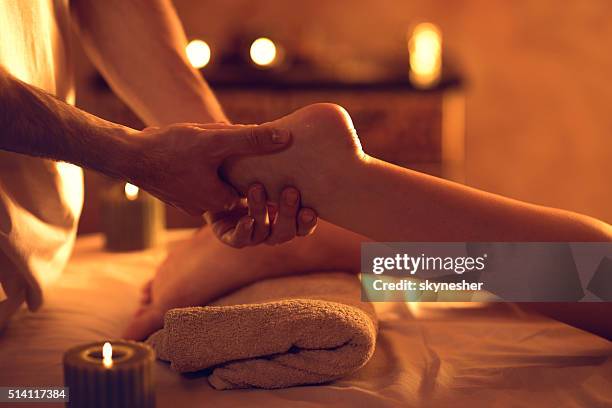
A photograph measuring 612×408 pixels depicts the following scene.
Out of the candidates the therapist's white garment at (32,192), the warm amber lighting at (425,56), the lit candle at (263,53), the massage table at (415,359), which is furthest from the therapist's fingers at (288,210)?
the lit candle at (263,53)

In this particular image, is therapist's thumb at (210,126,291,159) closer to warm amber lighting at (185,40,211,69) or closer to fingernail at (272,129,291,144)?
fingernail at (272,129,291,144)

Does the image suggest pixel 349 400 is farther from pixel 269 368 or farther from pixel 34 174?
pixel 34 174

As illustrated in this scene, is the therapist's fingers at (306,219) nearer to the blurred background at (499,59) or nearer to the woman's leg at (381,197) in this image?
the woman's leg at (381,197)

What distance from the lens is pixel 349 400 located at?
0.69 meters

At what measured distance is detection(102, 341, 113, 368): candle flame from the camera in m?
0.57

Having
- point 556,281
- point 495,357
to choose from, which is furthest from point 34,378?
point 556,281

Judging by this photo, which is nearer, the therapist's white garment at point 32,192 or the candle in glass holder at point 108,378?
the candle in glass holder at point 108,378

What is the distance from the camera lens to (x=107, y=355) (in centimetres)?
58

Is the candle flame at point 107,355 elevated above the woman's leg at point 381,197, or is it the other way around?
the woman's leg at point 381,197

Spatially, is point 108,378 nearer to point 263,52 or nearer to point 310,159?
point 310,159

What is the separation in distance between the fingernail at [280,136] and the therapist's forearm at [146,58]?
213 millimetres

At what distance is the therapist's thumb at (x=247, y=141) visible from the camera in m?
0.86

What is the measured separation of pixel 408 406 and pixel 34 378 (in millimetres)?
383

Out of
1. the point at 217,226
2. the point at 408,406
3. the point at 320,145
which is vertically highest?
the point at 320,145
